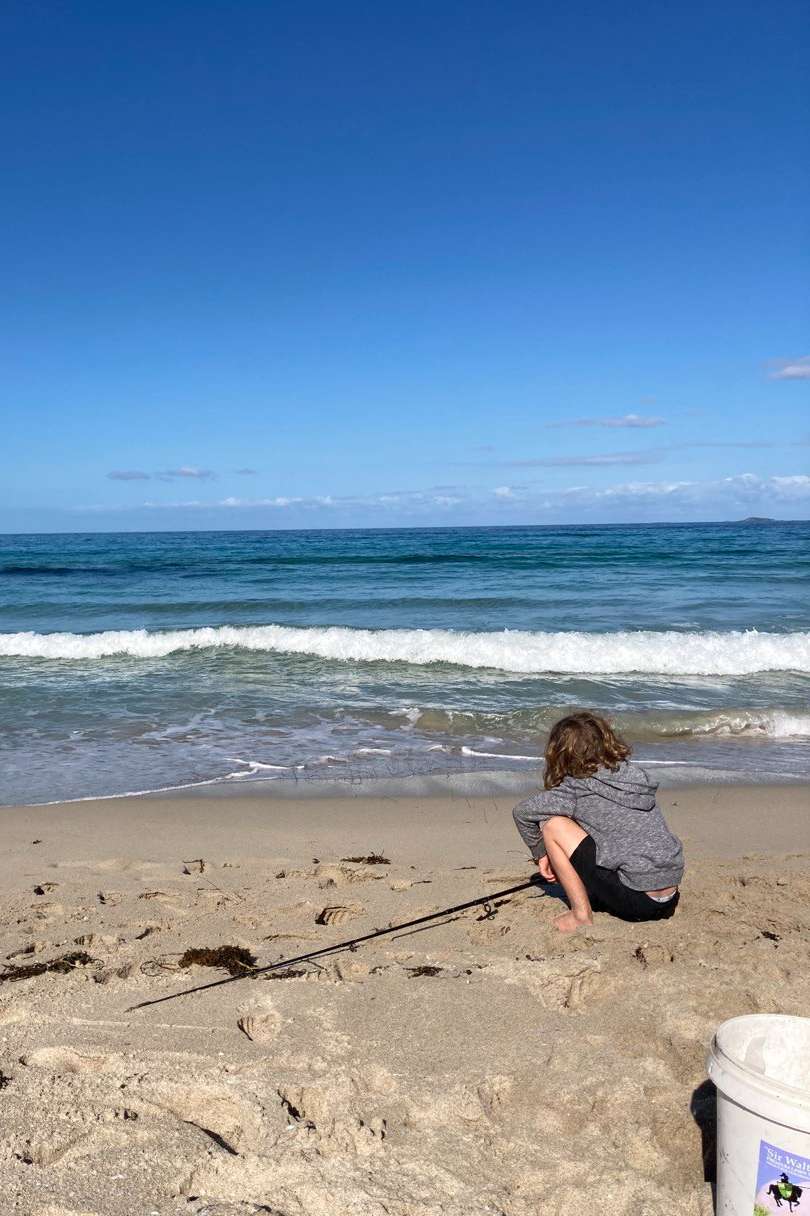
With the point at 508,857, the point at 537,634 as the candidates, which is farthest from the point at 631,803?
the point at 537,634

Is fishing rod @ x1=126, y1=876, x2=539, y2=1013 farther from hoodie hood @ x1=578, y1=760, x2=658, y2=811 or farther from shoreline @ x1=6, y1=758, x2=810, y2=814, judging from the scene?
shoreline @ x1=6, y1=758, x2=810, y2=814

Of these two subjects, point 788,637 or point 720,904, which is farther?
point 788,637

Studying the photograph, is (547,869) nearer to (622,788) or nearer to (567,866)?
(567,866)

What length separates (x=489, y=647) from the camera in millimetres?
12406

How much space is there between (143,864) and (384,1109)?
2881 mm

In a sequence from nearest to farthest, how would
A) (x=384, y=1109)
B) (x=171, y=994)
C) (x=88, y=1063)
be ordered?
(x=384, y=1109) → (x=88, y=1063) → (x=171, y=994)

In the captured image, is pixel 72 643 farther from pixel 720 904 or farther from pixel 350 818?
pixel 720 904

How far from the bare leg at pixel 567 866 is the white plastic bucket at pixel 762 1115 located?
1.69 meters

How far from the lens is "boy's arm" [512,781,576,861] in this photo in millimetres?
3953

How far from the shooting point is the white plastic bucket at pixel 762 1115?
189 cm

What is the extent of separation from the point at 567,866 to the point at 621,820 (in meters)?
0.33

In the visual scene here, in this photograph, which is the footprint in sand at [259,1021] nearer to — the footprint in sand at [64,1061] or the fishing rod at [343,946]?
the fishing rod at [343,946]

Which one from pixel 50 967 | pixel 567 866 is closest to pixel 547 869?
pixel 567 866

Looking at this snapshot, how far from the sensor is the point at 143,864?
5.16 meters
